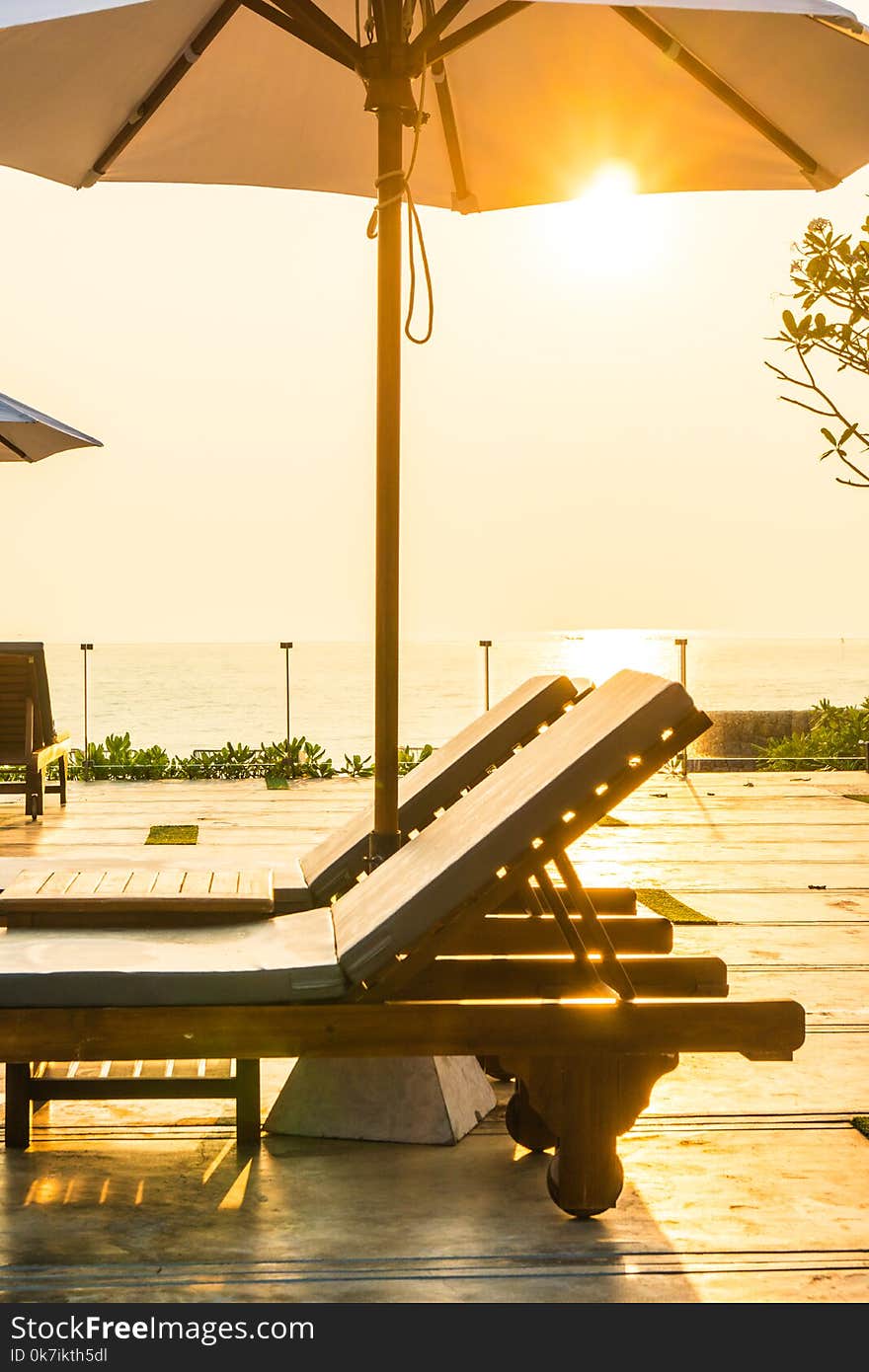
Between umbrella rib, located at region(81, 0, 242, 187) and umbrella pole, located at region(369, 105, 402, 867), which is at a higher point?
umbrella rib, located at region(81, 0, 242, 187)

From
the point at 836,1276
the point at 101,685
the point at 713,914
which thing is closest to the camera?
the point at 836,1276

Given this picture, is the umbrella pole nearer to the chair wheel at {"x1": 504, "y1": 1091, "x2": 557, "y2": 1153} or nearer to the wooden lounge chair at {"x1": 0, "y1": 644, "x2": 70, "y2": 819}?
the chair wheel at {"x1": 504, "y1": 1091, "x2": 557, "y2": 1153}

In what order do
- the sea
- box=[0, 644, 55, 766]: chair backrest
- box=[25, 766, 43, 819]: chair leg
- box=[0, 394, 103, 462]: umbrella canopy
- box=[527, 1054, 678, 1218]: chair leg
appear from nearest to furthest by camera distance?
1. box=[527, 1054, 678, 1218]: chair leg
2. box=[0, 394, 103, 462]: umbrella canopy
3. box=[0, 644, 55, 766]: chair backrest
4. box=[25, 766, 43, 819]: chair leg
5. the sea

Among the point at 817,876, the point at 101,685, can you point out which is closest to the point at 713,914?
the point at 817,876

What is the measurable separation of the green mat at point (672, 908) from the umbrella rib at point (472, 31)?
3.23m

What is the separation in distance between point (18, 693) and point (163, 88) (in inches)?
196

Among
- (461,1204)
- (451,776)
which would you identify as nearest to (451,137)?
(451,776)

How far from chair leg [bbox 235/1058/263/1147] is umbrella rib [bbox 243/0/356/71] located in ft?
7.94

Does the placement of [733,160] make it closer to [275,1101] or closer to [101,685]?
[275,1101]

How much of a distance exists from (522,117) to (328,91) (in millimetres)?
629

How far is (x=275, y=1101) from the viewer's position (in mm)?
3518

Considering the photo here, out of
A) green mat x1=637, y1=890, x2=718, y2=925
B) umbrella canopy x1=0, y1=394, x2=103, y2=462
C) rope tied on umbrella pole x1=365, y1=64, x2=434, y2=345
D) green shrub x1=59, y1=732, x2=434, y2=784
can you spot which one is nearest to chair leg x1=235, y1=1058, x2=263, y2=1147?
rope tied on umbrella pole x1=365, y1=64, x2=434, y2=345

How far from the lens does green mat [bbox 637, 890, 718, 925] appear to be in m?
5.86

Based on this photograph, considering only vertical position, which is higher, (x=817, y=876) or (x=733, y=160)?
(x=733, y=160)
